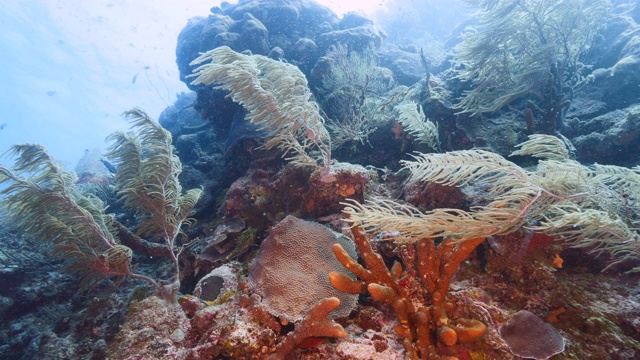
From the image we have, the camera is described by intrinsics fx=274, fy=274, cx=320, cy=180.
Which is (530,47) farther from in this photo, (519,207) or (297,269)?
(297,269)

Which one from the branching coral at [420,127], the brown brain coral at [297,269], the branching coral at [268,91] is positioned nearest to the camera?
the brown brain coral at [297,269]

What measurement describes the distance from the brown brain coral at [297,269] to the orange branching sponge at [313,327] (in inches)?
7.5

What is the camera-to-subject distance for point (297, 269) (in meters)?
2.78

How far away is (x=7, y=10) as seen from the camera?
28.3 metres

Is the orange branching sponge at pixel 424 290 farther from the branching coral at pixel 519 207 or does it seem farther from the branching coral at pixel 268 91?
the branching coral at pixel 268 91

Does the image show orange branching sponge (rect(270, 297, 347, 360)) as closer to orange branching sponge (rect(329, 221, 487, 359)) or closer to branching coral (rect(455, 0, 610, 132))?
orange branching sponge (rect(329, 221, 487, 359))

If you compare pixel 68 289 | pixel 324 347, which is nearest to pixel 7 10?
pixel 68 289

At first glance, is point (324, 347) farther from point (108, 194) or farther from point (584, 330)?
point (108, 194)

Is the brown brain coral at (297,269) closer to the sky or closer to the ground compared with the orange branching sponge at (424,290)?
closer to the ground

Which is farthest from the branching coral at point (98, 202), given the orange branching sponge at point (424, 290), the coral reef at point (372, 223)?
the orange branching sponge at point (424, 290)

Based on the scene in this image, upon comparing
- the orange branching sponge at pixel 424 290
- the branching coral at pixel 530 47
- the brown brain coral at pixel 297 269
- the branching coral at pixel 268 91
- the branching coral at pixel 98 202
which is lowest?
the branching coral at pixel 98 202

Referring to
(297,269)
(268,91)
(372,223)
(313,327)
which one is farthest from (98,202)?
(372,223)

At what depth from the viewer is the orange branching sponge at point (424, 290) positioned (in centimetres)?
199

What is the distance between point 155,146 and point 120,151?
555 millimetres
